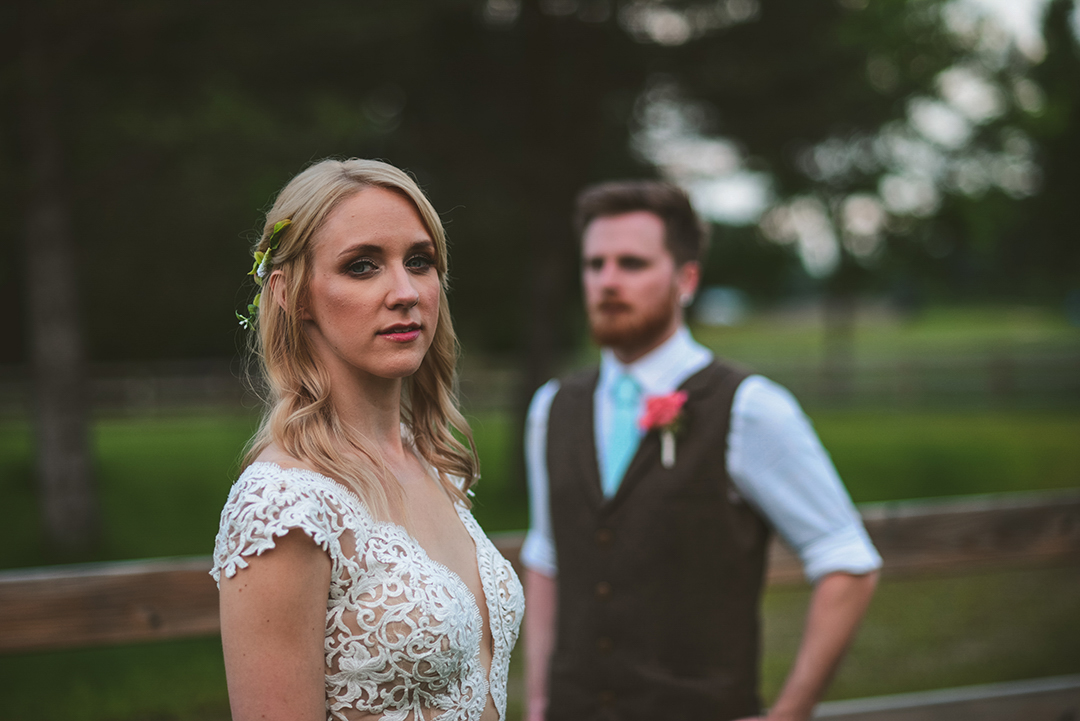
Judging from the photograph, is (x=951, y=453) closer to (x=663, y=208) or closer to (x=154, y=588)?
(x=663, y=208)

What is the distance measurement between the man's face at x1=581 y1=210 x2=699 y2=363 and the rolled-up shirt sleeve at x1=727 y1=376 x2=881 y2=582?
0.47 m

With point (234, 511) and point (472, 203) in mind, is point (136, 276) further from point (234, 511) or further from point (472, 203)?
point (234, 511)

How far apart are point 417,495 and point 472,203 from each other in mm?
12380

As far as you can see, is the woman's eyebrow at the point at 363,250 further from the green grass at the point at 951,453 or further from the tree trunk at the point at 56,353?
the green grass at the point at 951,453

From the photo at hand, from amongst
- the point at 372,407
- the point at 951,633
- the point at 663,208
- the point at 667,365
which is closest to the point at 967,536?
the point at 667,365

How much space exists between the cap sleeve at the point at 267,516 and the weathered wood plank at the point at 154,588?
1.36m

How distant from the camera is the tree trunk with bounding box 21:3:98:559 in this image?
9.09 metres

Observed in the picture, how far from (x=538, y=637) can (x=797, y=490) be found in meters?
1.06

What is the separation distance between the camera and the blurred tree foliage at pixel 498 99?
8.53 metres

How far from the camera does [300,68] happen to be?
9594mm

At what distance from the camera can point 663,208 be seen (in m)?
3.21

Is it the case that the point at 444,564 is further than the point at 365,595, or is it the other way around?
the point at 444,564

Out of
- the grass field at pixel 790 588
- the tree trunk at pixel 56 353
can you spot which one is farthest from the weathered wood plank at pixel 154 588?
the tree trunk at pixel 56 353

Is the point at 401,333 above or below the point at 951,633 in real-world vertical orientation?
above
